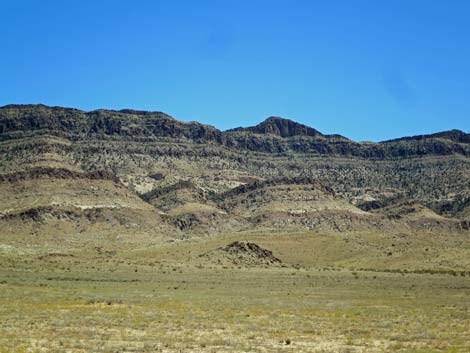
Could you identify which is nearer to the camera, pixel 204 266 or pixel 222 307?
pixel 222 307

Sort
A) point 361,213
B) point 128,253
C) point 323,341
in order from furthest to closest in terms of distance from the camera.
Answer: point 361,213, point 128,253, point 323,341

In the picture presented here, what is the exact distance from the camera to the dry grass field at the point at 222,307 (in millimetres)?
28266

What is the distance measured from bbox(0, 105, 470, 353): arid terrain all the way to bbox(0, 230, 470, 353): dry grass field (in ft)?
0.41

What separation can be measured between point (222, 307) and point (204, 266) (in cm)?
4380

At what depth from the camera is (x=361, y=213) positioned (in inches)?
6521

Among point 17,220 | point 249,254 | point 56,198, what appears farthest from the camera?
point 56,198

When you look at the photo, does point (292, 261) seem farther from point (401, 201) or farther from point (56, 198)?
point (401, 201)

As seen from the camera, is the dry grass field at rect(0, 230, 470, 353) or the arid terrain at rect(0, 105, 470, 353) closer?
the dry grass field at rect(0, 230, 470, 353)

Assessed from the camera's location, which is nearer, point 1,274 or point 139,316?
point 139,316

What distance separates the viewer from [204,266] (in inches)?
3410

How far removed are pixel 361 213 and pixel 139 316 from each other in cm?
13324

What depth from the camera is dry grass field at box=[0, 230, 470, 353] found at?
28266mm

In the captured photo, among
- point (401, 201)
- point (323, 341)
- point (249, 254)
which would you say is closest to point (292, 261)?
point (249, 254)

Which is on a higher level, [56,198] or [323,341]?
[56,198]
